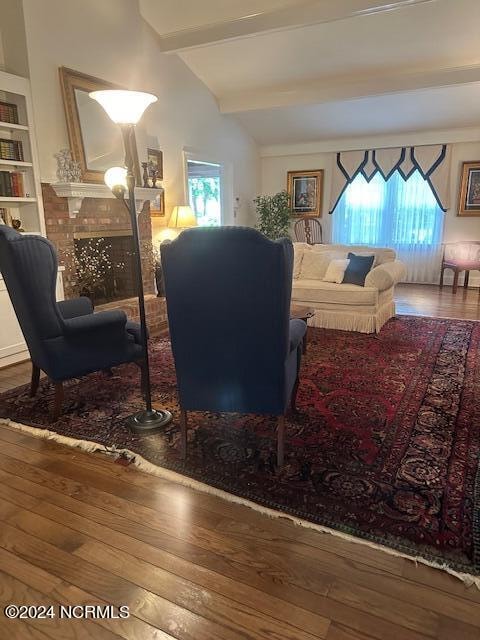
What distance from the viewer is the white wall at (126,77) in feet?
12.7

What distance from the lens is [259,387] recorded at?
6.84 ft

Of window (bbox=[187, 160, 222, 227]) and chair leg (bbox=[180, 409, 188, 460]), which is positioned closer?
chair leg (bbox=[180, 409, 188, 460])

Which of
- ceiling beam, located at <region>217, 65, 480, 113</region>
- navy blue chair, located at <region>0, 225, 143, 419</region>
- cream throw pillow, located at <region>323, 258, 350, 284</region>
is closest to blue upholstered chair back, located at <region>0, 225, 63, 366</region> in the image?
navy blue chair, located at <region>0, 225, 143, 419</region>

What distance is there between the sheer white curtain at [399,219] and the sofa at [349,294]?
9.35ft

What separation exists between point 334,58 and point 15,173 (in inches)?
164

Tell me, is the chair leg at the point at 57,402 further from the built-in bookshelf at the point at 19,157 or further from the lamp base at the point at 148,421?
the built-in bookshelf at the point at 19,157

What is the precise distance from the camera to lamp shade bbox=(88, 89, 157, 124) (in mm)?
2119

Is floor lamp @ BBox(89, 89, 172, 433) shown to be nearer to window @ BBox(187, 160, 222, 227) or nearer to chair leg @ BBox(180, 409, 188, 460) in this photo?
chair leg @ BBox(180, 409, 188, 460)

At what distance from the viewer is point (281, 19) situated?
4680 mm

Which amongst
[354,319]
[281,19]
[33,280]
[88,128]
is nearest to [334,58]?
[281,19]

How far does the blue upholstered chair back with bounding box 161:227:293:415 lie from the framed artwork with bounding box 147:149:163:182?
381 centimetres

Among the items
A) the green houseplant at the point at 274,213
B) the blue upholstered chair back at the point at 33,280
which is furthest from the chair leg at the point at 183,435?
the green houseplant at the point at 274,213

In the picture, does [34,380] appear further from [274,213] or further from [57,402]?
[274,213]

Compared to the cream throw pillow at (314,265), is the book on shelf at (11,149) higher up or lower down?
higher up
